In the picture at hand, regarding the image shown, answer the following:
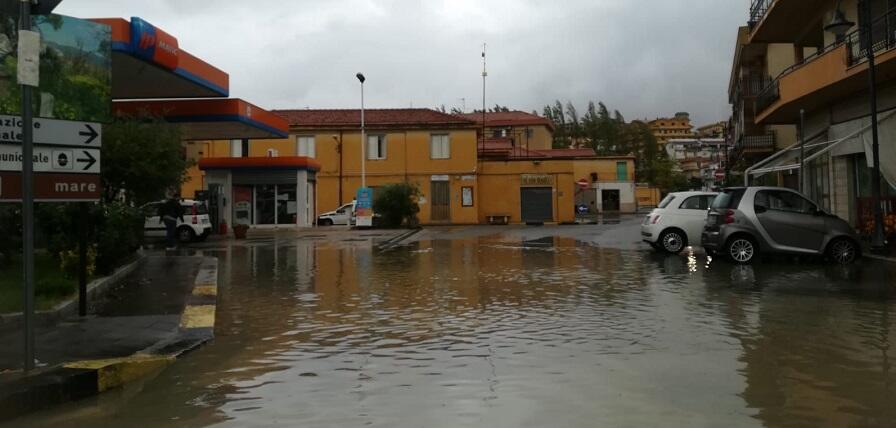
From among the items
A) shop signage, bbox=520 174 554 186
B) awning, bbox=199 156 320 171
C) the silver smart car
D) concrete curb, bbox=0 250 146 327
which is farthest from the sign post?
shop signage, bbox=520 174 554 186

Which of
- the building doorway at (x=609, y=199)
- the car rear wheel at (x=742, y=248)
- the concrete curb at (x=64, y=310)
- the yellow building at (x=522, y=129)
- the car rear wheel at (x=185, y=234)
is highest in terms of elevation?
the yellow building at (x=522, y=129)

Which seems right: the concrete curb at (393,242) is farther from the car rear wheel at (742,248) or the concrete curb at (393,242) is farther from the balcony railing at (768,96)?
the balcony railing at (768,96)

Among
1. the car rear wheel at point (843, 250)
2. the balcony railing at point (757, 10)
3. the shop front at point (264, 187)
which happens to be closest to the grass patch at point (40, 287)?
the car rear wheel at point (843, 250)

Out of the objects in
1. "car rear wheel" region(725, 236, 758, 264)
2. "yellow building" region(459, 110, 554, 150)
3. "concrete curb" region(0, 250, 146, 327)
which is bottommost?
"concrete curb" region(0, 250, 146, 327)

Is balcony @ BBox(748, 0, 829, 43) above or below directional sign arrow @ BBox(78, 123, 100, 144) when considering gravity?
above

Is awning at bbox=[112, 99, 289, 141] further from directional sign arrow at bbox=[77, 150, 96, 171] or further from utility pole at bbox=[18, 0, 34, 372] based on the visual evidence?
utility pole at bbox=[18, 0, 34, 372]

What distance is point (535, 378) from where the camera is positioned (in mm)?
5852

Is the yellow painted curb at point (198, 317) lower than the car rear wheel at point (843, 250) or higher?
lower

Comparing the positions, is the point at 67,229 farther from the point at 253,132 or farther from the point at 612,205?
the point at 612,205

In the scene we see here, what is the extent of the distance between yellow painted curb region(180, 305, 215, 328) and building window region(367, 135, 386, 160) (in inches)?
1332

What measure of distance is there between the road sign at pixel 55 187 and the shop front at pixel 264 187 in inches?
1166

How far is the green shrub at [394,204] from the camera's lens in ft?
118

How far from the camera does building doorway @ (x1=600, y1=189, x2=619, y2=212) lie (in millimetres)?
77250

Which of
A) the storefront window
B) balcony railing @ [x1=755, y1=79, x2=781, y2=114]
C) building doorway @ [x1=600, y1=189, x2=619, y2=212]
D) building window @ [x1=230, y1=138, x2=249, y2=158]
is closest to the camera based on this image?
balcony railing @ [x1=755, y1=79, x2=781, y2=114]
